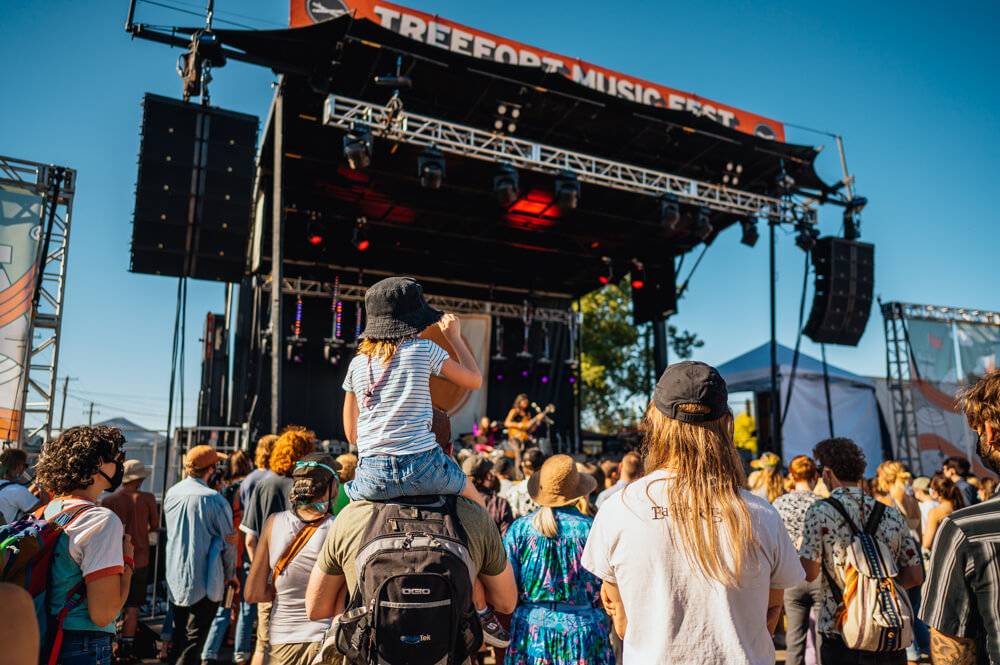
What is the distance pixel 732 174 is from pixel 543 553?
12459mm

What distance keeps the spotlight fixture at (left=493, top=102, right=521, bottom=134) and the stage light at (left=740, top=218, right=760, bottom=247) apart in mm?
4950

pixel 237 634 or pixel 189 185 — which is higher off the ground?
pixel 189 185

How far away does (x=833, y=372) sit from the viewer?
603 inches

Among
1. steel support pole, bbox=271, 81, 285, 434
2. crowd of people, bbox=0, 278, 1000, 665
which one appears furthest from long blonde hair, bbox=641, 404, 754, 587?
steel support pole, bbox=271, 81, 285, 434

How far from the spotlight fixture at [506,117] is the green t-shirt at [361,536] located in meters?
10.4

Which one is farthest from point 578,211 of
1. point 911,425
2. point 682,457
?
point 682,457

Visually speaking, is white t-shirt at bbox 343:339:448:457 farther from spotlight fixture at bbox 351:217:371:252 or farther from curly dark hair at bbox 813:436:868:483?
spotlight fixture at bbox 351:217:371:252

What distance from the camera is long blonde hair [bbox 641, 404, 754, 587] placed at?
4.72 feet

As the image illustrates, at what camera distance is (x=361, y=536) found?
5.68 ft

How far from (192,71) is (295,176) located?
4.04 m

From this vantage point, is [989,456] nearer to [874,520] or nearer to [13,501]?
[874,520]

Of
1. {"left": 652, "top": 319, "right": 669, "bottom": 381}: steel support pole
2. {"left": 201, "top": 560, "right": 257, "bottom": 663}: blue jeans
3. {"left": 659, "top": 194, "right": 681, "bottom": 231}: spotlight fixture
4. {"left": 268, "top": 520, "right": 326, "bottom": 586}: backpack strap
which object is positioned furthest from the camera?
{"left": 652, "top": 319, "right": 669, "bottom": 381}: steel support pole

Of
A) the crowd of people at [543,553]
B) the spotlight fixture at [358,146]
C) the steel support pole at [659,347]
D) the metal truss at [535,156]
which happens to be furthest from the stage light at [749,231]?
the crowd of people at [543,553]

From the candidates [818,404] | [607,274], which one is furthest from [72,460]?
[818,404]
